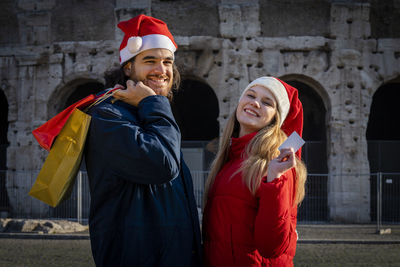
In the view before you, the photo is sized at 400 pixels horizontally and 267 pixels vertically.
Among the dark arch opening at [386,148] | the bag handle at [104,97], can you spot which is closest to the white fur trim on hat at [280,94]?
the bag handle at [104,97]

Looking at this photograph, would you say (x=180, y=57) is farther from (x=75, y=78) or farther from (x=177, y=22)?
(x=75, y=78)

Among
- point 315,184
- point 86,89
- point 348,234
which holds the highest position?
point 86,89

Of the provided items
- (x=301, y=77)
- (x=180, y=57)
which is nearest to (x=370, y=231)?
(x=301, y=77)

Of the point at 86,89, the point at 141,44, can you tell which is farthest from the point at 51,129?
the point at 86,89

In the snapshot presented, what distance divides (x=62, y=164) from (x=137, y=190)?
1.07ft

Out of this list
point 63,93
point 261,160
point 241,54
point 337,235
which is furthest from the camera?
point 63,93

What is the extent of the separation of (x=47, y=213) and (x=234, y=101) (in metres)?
5.86

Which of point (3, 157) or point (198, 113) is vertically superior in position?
point (198, 113)

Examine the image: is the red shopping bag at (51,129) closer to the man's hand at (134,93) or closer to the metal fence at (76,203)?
the man's hand at (134,93)

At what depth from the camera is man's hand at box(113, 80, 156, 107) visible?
6.08 ft

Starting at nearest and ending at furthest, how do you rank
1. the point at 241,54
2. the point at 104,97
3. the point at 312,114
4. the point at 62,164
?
the point at 62,164 < the point at 104,97 < the point at 241,54 < the point at 312,114

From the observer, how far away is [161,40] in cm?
213

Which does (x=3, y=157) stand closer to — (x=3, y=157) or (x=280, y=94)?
(x=3, y=157)

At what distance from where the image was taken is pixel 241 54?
36.3ft
